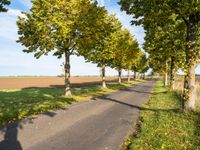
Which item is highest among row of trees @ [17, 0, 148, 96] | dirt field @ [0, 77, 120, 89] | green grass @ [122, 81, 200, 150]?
row of trees @ [17, 0, 148, 96]

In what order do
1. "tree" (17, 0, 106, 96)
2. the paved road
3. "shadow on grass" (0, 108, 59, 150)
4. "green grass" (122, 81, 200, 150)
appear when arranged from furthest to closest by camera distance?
"tree" (17, 0, 106, 96) < the paved road < "green grass" (122, 81, 200, 150) < "shadow on grass" (0, 108, 59, 150)

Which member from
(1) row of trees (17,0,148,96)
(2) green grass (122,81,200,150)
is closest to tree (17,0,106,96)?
(1) row of trees (17,0,148,96)

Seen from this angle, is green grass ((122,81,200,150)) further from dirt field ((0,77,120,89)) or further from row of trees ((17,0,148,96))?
dirt field ((0,77,120,89))

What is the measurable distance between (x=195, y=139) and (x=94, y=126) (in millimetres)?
5055

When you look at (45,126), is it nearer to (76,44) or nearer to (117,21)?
(76,44)

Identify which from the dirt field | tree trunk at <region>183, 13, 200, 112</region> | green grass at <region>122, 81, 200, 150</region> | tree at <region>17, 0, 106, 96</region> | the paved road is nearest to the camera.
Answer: green grass at <region>122, 81, 200, 150</region>

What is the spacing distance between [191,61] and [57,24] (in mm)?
15291

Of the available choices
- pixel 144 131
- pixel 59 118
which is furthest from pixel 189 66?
pixel 59 118

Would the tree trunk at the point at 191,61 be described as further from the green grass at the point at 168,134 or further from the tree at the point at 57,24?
the tree at the point at 57,24

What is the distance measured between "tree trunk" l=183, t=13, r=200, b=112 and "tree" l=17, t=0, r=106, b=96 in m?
13.7

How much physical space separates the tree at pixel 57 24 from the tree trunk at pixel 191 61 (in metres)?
13.7

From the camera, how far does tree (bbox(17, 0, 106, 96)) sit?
1079 inches

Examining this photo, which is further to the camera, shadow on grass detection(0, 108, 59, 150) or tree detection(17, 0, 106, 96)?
tree detection(17, 0, 106, 96)

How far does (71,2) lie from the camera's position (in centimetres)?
2862
